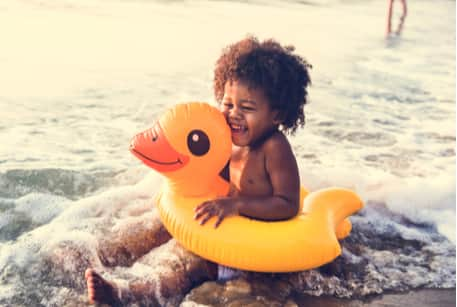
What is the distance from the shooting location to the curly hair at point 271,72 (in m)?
2.85

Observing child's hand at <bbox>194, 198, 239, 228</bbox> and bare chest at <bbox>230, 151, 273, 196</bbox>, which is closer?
child's hand at <bbox>194, 198, 239, 228</bbox>

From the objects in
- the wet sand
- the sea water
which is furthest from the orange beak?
the wet sand

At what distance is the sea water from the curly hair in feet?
3.55

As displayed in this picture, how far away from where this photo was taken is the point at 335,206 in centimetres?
319

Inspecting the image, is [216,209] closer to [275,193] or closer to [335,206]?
[275,193]

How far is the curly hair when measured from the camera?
2.85 metres

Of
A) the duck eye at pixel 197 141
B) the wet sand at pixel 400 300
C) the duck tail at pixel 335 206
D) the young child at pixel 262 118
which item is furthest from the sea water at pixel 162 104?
the young child at pixel 262 118

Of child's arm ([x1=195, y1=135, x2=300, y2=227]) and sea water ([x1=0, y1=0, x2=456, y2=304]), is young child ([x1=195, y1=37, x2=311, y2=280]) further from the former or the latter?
sea water ([x1=0, y1=0, x2=456, y2=304])

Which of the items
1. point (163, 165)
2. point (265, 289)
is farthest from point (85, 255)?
point (265, 289)

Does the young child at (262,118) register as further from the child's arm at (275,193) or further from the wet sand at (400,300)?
the wet sand at (400,300)

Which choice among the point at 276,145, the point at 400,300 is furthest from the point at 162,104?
the point at 400,300

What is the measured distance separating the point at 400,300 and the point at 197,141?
1.22m

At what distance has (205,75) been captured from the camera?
676 centimetres

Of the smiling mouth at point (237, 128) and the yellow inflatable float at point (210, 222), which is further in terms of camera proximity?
the smiling mouth at point (237, 128)
